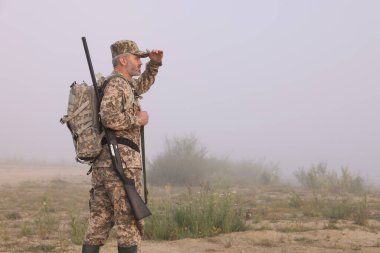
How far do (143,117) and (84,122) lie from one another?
44cm

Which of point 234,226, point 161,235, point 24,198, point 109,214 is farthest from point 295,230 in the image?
point 24,198

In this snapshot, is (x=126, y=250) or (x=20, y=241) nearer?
(x=126, y=250)

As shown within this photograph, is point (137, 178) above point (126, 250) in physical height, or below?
above

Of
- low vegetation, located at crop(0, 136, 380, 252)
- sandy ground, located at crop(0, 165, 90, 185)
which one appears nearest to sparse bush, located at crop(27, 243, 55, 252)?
low vegetation, located at crop(0, 136, 380, 252)

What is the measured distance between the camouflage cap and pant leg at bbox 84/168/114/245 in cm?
93

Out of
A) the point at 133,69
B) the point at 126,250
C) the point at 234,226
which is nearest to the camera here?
the point at 126,250

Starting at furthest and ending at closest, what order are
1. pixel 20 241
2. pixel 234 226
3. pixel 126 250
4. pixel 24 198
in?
pixel 24 198
pixel 234 226
pixel 20 241
pixel 126 250

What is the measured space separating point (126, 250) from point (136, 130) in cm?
89

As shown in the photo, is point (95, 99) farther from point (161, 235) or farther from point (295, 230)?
point (295, 230)

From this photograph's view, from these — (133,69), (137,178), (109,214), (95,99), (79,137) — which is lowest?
(109,214)

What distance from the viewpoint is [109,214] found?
400cm

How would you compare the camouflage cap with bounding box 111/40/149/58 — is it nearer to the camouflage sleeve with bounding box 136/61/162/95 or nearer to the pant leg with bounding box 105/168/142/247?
the camouflage sleeve with bounding box 136/61/162/95

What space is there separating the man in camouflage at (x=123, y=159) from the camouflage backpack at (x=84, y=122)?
100mm

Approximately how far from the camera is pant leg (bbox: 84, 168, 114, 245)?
395 cm
